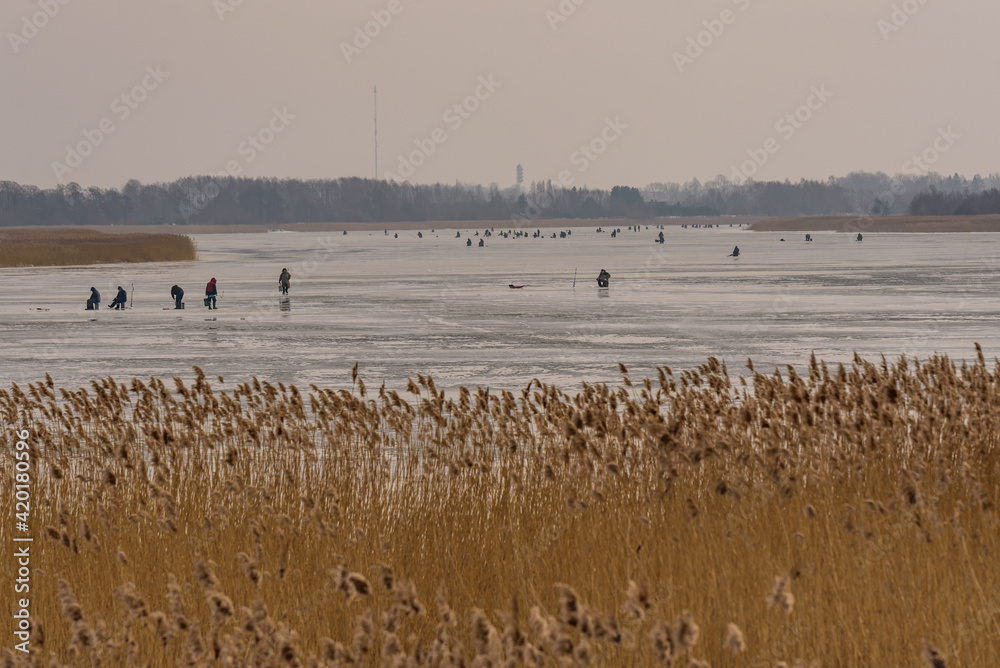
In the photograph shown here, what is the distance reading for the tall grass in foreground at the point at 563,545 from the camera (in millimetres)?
4910

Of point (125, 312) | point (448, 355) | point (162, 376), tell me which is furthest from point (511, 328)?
point (125, 312)

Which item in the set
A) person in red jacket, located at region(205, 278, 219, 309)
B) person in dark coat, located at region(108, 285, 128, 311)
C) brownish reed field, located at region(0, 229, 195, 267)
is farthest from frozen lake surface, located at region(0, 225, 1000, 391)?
brownish reed field, located at region(0, 229, 195, 267)

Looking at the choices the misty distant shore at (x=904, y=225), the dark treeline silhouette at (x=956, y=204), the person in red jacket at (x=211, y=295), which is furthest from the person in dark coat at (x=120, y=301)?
the dark treeline silhouette at (x=956, y=204)

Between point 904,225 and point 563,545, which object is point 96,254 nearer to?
point 563,545

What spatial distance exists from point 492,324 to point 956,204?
588 feet

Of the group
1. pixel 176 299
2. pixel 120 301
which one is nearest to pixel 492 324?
pixel 176 299

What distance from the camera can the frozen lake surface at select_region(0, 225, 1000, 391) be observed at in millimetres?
21938

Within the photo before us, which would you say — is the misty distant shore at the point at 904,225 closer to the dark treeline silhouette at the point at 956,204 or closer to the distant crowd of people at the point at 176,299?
the dark treeline silhouette at the point at 956,204

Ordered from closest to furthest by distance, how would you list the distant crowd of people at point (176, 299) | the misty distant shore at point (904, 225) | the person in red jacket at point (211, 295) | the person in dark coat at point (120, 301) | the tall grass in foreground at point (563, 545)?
the tall grass in foreground at point (563, 545) < the distant crowd of people at point (176, 299) < the person in red jacket at point (211, 295) < the person in dark coat at point (120, 301) < the misty distant shore at point (904, 225)

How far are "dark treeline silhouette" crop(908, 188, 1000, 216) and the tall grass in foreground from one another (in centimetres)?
18689

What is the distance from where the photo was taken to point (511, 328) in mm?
29859

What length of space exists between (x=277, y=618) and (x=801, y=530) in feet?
10.8

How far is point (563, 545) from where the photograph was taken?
7.72m

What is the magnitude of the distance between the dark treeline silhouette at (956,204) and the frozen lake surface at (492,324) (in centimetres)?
13547
